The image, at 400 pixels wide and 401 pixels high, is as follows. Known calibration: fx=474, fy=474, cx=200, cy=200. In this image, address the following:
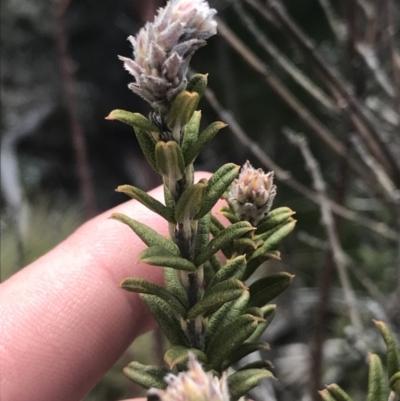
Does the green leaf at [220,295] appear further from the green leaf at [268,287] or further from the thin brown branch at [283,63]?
the thin brown branch at [283,63]

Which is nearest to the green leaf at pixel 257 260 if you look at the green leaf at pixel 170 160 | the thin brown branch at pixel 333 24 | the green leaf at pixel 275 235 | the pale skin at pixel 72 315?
the green leaf at pixel 275 235

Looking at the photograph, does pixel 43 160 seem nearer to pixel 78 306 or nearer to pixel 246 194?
pixel 78 306

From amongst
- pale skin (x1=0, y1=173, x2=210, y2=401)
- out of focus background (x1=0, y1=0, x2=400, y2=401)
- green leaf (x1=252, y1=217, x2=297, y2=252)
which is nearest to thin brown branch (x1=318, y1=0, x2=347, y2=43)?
out of focus background (x1=0, y1=0, x2=400, y2=401)

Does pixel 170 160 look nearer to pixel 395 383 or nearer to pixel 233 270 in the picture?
pixel 233 270

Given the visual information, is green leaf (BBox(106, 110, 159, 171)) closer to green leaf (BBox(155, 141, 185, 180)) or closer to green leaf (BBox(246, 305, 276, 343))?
green leaf (BBox(155, 141, 185, 180))

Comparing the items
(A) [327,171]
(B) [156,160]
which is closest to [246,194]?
(B) [156,160]

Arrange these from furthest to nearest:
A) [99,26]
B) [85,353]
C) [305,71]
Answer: [99,26] → [305,71] → [85,353]
